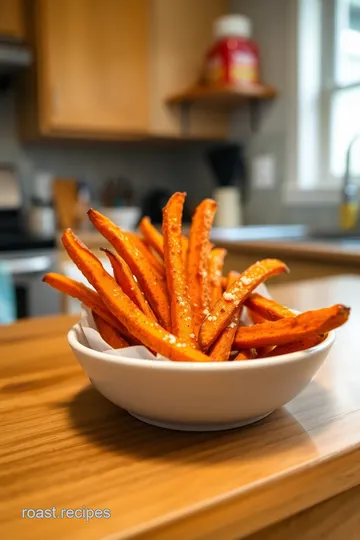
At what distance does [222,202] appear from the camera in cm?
275

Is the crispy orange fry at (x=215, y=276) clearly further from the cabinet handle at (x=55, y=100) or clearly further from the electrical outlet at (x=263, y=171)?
the electrical outlet at (x=263, y=171)

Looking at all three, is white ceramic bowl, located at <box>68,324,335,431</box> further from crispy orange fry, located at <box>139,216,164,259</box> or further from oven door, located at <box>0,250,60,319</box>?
oven door, located at <box>0,250,60,319</box>

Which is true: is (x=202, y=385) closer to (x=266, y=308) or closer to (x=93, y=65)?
(x=266, y=308)

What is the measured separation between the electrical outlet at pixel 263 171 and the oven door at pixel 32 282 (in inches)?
43.5

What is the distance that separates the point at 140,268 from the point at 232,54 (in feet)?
7.39

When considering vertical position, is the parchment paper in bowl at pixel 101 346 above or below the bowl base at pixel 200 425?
above

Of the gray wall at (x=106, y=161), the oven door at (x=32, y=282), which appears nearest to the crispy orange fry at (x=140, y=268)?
the oven door at (x=32, y=282)

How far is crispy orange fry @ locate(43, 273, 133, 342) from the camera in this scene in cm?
52

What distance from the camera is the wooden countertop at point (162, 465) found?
0.35 meters

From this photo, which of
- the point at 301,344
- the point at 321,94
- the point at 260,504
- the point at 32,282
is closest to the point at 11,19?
the point at 32,282

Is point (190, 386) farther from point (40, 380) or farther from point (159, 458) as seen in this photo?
point (40, 380)

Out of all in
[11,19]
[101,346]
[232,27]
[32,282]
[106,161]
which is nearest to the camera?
[101,346]

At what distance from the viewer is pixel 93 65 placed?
2.59m

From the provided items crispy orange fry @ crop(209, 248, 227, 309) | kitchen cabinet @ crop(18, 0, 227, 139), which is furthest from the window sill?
crispy orange fry @ crop(209, 248, 227, 309)
